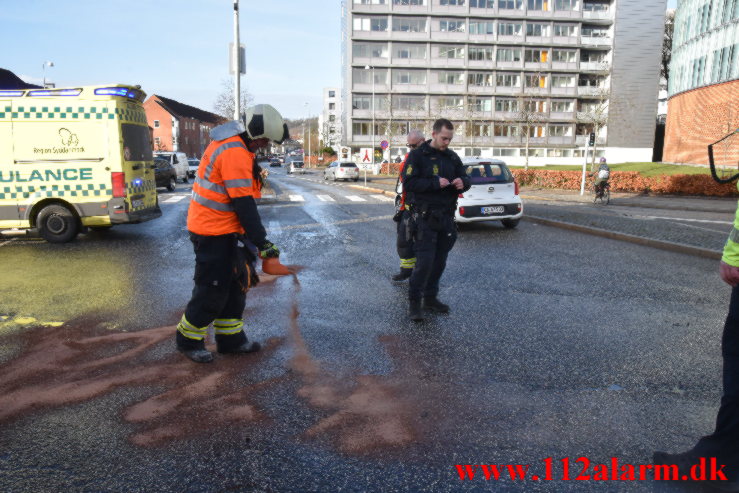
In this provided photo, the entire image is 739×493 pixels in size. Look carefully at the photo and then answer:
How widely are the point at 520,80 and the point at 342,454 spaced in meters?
76.5

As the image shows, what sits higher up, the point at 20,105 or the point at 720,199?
the point at 20,105

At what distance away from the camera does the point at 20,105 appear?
9383 millimetres

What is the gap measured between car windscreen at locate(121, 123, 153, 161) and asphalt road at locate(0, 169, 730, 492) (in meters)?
3.30

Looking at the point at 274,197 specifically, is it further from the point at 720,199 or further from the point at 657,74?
the point at 657,74

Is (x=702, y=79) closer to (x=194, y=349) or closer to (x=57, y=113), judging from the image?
(x=57, y=113)

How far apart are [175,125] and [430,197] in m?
95.6

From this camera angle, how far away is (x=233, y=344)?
434 cm

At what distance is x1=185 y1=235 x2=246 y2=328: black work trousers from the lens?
4.06m

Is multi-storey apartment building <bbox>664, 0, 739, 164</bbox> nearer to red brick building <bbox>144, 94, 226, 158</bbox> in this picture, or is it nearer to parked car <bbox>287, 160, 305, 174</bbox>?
parked car <bbox>287, 160, 305, 174</bbox>

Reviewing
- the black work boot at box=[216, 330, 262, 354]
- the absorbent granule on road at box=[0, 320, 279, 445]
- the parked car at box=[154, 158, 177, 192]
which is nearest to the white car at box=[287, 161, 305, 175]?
the parked car at box=[154, 158, 177, 192]

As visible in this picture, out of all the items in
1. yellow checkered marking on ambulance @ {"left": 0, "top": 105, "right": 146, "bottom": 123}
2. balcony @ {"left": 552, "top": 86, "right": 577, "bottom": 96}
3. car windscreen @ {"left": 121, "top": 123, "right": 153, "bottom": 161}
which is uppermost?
balcony @ {"left": 552, "top": 86, "right": 577, "bottom": 96}

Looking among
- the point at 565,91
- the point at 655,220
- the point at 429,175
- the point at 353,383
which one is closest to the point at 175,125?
the point at 565,91

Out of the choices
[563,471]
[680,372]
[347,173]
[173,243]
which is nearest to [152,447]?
[563,471]

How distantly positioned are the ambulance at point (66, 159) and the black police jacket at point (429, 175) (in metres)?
6.60
